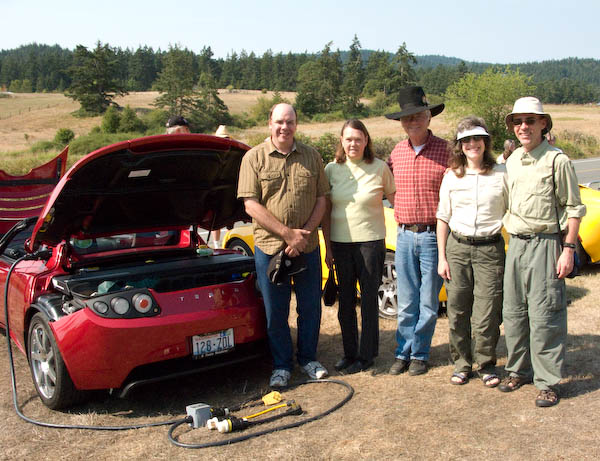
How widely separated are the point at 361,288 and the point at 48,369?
2.36m

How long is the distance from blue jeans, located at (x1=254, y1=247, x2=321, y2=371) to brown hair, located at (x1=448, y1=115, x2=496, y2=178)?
3.97 ft

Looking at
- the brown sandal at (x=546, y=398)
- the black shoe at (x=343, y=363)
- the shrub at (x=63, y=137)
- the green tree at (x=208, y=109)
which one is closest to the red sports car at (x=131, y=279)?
the black shoe at (x=343, y=363)

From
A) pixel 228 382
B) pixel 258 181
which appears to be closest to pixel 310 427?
pixel 228 382

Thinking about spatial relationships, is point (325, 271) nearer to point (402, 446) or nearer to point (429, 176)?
point (429, 176)

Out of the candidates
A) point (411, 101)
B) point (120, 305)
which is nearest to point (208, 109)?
point (411, 101)

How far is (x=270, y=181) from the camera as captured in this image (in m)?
4.36

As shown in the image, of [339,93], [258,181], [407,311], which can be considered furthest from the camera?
[339,93]

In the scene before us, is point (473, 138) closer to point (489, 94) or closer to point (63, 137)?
point (489, 94)

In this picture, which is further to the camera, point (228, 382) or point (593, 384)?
point (228, 382)

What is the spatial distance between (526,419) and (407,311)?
1256mm

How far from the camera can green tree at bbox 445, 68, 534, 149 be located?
146 ft

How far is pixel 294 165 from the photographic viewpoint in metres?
4.41

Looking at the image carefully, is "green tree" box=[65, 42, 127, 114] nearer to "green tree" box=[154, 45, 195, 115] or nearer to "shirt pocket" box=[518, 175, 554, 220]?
"green tree" box=[154, 45, 195, 115]

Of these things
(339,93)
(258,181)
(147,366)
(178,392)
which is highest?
(339,93)
